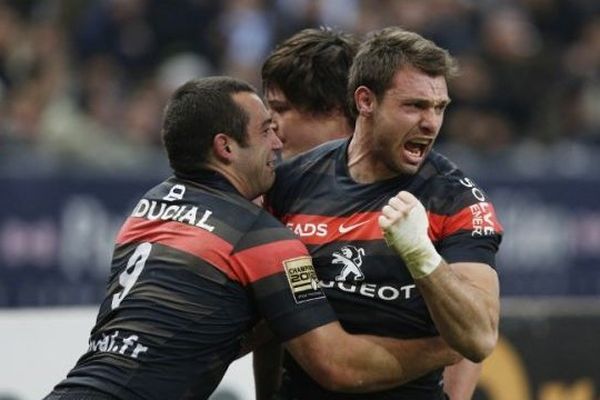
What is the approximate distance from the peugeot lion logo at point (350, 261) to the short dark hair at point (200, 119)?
0.51m

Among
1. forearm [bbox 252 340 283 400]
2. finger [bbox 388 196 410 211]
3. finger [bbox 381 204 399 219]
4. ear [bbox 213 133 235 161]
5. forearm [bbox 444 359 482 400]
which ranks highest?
ear [bbox 213 133 235 161]

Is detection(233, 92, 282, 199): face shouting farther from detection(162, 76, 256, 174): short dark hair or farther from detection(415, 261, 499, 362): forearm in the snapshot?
detection(415, 261, 499, 362): forearm

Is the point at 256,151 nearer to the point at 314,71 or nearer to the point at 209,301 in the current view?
the point at 209,301

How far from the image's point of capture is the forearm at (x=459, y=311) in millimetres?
4965

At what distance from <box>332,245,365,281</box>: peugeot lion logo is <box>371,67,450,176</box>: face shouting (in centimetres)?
31

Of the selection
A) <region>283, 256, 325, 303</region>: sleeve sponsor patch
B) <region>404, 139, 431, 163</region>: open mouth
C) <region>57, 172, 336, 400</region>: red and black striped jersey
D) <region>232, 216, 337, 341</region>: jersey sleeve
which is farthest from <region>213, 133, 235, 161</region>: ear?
<region>404, 139, 431, 163</region>: open mouth

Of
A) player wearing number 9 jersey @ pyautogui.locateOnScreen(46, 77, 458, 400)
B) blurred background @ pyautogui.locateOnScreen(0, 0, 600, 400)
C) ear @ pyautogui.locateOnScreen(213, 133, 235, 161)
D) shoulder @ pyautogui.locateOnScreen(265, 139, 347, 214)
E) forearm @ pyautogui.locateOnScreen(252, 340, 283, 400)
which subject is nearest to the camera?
player wearing number 9 jersey @ pyautogui.locateOnScreen(46, 77, 458, 400)

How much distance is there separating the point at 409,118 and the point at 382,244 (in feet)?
1.41

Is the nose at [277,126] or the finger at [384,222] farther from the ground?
the finger at [384,222]

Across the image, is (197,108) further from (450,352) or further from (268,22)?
(268,22)

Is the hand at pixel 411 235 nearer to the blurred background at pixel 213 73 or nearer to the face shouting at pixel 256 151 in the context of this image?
the face shouting at pixel 256 151

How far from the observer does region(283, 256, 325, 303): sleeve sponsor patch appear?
521 cm

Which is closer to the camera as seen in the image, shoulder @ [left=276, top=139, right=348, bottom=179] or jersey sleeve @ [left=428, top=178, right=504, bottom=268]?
jersey sleeve @ [left=428, top=178, right=504, bottom=268]

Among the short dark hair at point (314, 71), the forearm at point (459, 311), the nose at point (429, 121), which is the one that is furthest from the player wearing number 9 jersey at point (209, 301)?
the short dark hair at point (314, 71)
